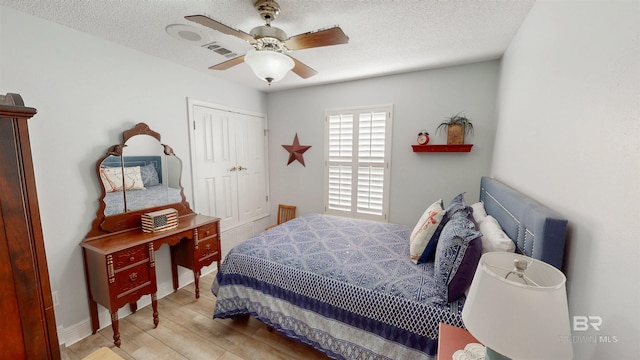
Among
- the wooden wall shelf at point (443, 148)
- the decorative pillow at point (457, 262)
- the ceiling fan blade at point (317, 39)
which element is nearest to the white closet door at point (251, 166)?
the ceiling fan blade at point (317, 39)

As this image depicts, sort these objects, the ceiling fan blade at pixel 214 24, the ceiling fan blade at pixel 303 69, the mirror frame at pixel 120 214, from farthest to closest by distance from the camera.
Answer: the mirror frame at pixel 120 214, the ceiling fan blade at pixel 303 69, the ceiling fan blade at pixel 214 24

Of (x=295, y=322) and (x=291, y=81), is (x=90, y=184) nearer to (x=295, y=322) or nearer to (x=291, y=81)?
(x=295, y=322)

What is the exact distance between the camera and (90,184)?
2.13 meters

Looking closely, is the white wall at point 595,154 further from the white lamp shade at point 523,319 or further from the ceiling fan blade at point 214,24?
the ceiling fan blade at point 214,24

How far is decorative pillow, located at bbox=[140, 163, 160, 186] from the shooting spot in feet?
8.15

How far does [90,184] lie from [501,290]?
9.47ft

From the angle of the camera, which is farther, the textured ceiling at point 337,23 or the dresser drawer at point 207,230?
the dresser drawer at point 207,230

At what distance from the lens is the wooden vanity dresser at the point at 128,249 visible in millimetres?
1945

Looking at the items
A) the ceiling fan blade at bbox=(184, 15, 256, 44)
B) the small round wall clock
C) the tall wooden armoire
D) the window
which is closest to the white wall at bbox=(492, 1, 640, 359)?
the small round wall clock

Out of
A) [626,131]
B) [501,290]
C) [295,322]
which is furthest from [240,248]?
[626,131]

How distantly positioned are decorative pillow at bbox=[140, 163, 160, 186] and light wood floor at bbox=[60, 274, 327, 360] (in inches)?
50.1

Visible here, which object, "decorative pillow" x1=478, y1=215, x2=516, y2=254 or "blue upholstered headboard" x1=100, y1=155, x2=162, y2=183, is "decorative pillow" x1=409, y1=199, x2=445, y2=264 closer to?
"decorative pillow" x1=478, y1=215, x2=516, y2=254

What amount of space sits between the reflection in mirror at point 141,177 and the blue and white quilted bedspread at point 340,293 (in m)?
1.12

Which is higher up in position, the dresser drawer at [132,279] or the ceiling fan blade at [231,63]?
the ceiling fan blade at [231,63]
